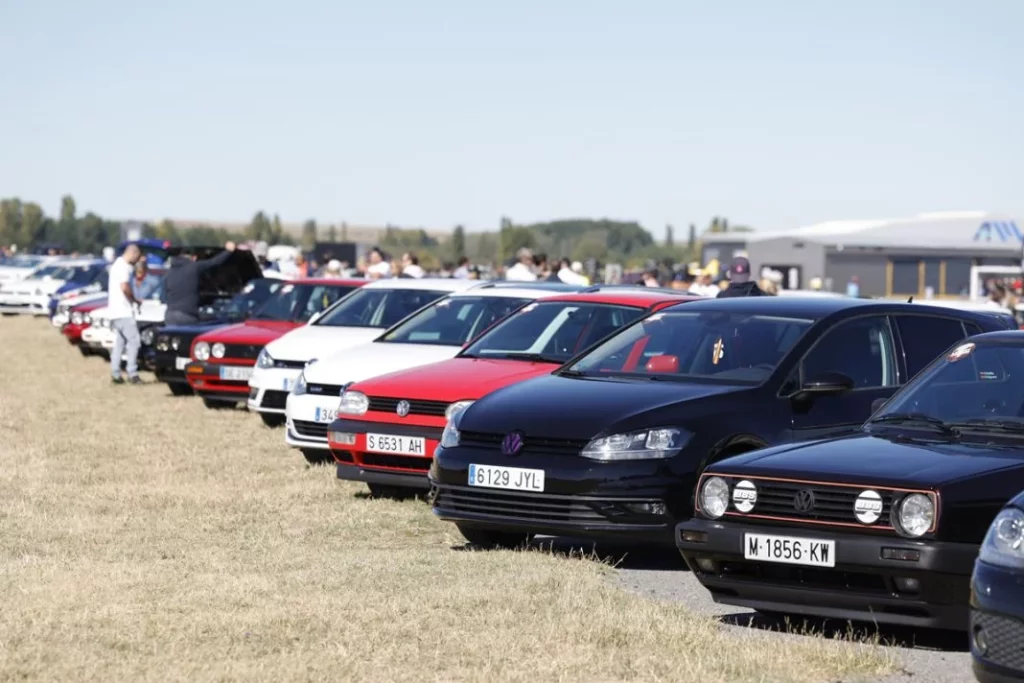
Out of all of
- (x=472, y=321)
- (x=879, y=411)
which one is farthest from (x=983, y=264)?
(x=879, y=411)

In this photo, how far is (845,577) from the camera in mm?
7453

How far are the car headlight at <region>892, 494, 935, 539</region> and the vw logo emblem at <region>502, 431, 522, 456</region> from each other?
274cm

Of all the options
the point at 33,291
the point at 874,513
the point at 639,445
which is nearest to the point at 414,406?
the point at 639,445

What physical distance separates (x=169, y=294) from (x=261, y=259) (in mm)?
9541

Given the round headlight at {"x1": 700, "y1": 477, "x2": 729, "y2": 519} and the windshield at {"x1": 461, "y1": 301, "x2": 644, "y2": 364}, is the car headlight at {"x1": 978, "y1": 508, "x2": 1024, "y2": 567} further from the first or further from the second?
the windshield at {"x1": 461, "y1": 301, "x2": 644, "y2": 364}

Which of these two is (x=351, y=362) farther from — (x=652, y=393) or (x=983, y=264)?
(x=983, y=264)

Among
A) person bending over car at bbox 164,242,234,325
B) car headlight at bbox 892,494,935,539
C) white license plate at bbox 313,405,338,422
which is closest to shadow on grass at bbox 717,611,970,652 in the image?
car headlight at bbox 892,494,935,539

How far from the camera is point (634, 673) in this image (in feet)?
22.4

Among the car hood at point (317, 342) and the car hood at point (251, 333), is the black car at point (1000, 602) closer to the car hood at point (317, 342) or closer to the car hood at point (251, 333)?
the car hood at point (317, 342)

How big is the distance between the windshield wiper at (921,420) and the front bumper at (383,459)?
367 centimetres

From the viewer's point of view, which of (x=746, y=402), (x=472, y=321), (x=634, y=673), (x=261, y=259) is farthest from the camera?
(x=261, y=259)

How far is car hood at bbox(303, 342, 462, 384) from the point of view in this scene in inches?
535

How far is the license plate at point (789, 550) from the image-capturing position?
742 centimetres

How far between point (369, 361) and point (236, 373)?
5.72 m
